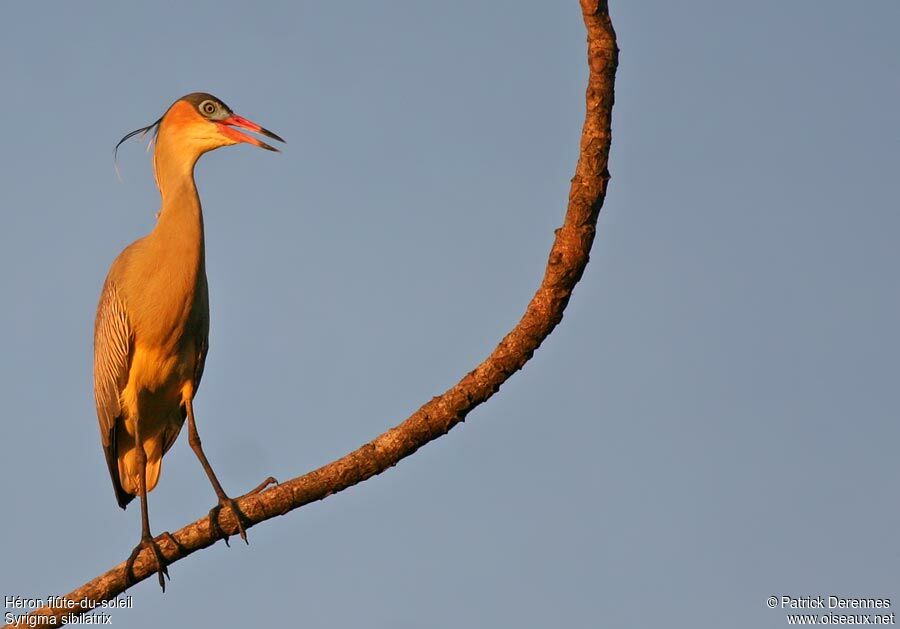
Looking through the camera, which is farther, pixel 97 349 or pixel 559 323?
pixel 97 349

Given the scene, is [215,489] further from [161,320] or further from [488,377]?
[488,377]

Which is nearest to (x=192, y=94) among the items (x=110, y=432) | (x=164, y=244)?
(x=164, y=244)

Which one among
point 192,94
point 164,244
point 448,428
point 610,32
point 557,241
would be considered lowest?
point 448,428

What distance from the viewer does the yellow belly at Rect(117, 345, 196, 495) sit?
6.26 m

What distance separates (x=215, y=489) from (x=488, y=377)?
197cm

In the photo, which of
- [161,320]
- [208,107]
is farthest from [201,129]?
[161,320]

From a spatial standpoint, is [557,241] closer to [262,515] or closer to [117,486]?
[262,515]

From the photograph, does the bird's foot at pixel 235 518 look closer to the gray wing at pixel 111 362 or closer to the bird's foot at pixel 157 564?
the bird's foot at pixel 157 564

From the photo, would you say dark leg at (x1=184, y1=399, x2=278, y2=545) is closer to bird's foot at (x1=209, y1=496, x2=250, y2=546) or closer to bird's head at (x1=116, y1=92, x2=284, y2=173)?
bird's foot at (x1=209, y1=496, x2=250, y2=546)

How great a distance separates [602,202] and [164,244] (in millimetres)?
3034

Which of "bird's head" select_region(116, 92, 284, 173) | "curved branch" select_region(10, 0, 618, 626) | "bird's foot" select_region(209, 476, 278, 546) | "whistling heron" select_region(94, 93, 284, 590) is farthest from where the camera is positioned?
"bird's head" select_region(116, 92, 284, 173)

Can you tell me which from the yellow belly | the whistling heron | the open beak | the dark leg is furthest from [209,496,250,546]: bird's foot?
the open beak

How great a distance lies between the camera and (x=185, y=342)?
6.30 meters

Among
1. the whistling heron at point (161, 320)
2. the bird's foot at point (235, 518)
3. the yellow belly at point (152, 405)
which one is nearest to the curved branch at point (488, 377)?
the bird's foot at point (235, 518)
